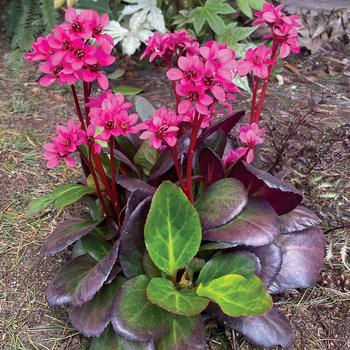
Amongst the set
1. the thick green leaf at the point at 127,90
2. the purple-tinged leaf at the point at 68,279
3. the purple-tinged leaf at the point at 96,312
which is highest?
the purple-tinged leaf at the point at 68,279

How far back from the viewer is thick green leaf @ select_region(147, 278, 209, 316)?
1.40 metres

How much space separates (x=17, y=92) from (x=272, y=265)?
77.5 inches

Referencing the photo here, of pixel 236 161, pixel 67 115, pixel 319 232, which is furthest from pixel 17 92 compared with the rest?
pixel 319 232

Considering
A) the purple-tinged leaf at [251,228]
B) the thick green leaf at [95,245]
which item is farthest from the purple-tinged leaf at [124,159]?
the purple-tinged leaf at [251,228]

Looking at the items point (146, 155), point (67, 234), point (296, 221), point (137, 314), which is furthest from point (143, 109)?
point (137, 314)

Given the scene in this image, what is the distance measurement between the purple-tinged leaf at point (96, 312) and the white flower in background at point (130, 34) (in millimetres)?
1616

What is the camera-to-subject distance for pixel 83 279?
4.97 ft

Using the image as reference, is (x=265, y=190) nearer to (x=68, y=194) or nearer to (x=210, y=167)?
(x=210, y=167)

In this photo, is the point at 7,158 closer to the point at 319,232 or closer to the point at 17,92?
the point at 17,92

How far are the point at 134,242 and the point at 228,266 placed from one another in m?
0.28

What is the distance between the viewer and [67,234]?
1622mm

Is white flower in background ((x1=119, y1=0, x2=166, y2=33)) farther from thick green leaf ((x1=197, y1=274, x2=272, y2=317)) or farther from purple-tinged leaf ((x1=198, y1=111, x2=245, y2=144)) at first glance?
thick green leaf ((x1=197, y1=274, x2=272, y2=317))

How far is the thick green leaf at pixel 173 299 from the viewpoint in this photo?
4.59ft

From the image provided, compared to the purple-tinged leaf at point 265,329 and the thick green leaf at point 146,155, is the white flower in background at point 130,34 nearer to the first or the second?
the thick green leaf at point 146,155
